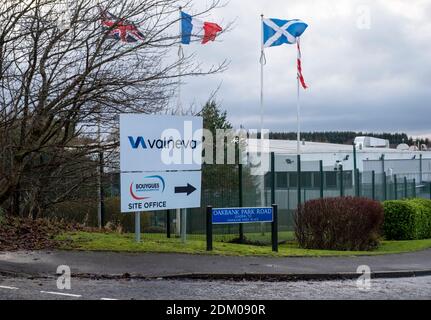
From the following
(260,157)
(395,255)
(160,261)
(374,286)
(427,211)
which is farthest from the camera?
(260,157)

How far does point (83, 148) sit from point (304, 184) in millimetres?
11280

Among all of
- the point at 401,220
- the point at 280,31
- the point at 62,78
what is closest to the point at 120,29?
the point at 62,78

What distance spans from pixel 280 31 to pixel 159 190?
50.6 ft

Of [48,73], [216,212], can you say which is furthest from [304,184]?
[48,73]

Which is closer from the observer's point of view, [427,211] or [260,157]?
[427,211]

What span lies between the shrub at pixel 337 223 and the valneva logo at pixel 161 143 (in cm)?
480

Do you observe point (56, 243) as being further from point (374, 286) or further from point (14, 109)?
point (374, 286)

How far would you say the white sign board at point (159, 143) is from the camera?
15.5 metres

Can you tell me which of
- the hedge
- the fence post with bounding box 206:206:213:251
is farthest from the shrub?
the fence post with bounding box 206:206:213:251

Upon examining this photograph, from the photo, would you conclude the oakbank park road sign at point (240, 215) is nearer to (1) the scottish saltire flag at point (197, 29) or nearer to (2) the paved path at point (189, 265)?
(2) the paved path at point (189, 265)

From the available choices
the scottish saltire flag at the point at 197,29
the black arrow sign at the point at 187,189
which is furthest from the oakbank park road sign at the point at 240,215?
the scottish saltire flag at the point at 197,29

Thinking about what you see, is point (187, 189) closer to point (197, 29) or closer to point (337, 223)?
point (337, 223)

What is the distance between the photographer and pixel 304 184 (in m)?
26.6

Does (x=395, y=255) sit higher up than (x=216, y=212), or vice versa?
(x=216, y=212)
